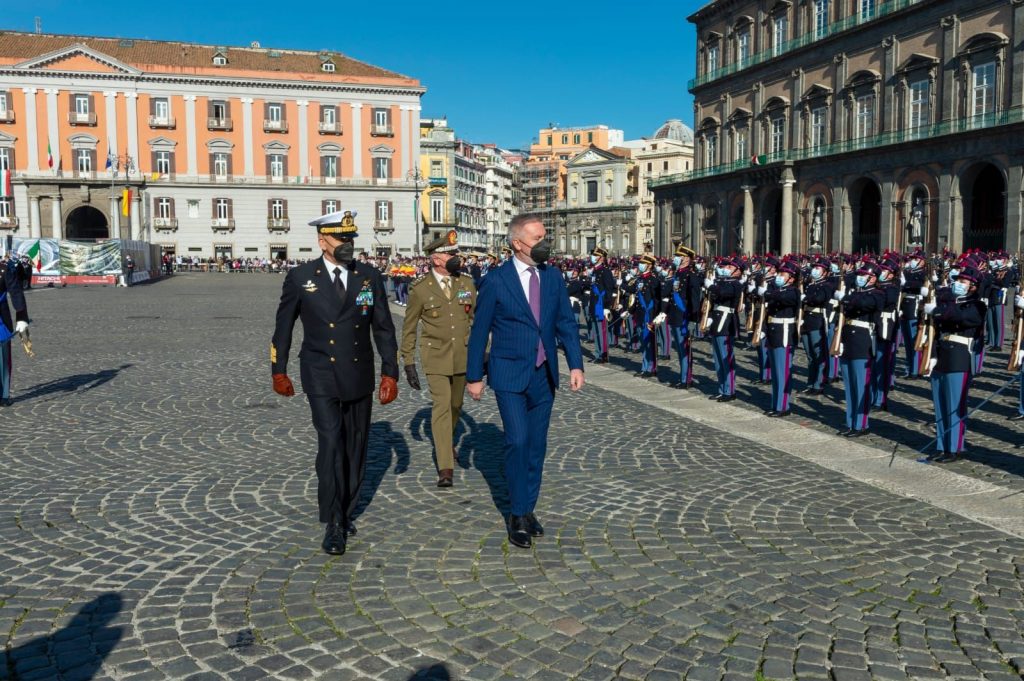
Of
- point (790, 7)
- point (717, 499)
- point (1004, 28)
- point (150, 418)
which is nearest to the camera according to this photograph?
point (717, 499)

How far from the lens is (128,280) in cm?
4203

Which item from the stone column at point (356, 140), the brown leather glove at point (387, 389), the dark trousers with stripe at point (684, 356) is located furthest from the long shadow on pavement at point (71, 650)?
the stone column at point (356, 140)

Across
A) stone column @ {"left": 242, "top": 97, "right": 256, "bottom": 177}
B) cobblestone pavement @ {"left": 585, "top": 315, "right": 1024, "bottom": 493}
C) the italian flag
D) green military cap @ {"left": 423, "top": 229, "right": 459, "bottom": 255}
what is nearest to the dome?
stone column @ {"left": 242, "top": 97, "right": 256, "bottom": 177}

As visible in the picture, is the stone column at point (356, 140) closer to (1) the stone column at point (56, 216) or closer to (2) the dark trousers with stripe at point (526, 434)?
(1) the stone column at point (56, 216)

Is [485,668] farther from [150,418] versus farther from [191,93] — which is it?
[191,93]

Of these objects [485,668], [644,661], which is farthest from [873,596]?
[485,668]

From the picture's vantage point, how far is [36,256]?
133 feet

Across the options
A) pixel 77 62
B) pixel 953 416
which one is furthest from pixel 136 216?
pixel 953 416

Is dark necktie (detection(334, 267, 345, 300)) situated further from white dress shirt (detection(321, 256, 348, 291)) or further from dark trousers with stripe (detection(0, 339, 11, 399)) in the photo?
dark trousers with stripe (detection(0, 339, 11, 399))

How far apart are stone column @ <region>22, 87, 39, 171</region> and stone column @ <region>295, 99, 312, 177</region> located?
17623mm

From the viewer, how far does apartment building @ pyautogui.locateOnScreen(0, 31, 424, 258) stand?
197ft

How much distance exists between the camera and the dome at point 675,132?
106 meters

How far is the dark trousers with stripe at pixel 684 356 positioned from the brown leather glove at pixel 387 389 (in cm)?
688

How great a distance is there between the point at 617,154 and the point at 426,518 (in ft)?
328
